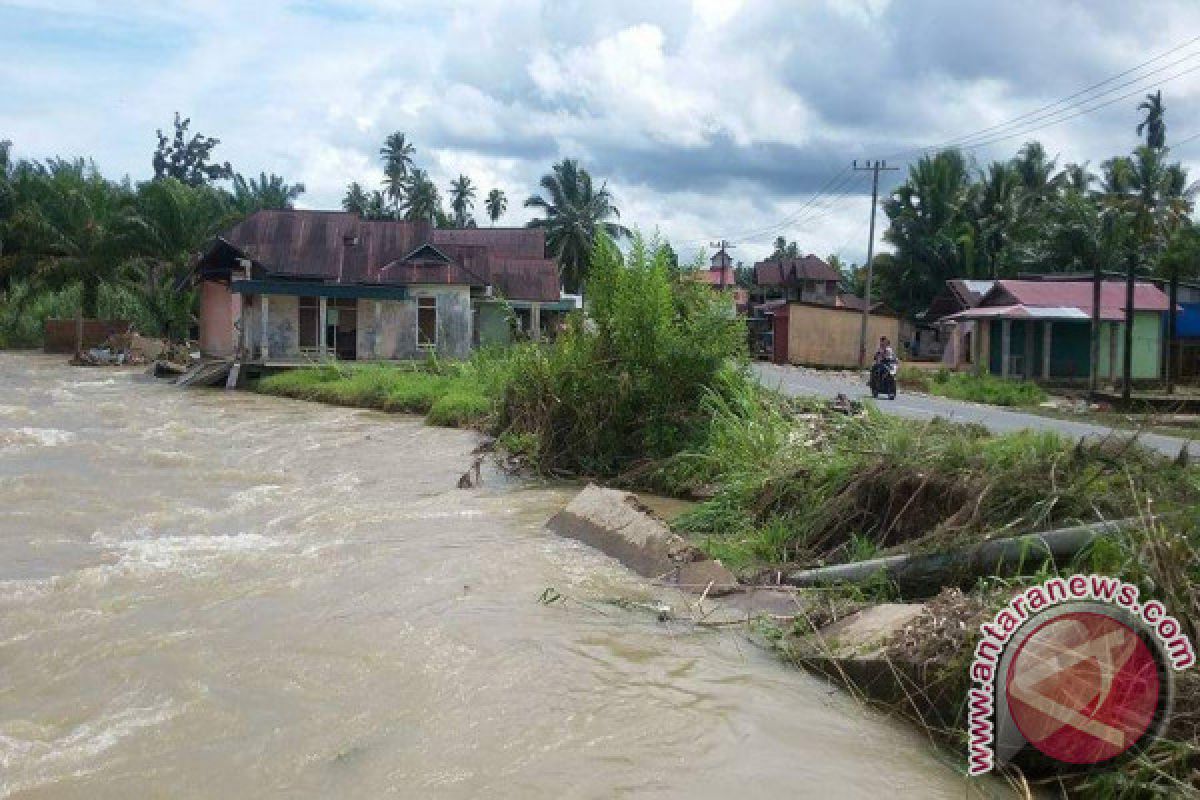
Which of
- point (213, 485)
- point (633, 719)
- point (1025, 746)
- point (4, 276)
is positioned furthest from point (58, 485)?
point (4, 276)

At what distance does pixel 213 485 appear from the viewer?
1312cm

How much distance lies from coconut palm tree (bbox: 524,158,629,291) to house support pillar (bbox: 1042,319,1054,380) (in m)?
26.1

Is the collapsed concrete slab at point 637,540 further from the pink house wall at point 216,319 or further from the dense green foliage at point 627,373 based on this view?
the pink house wall at point 216,319

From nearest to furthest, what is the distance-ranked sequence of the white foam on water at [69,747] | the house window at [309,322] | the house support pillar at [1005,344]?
the white foam on water at [69,747]
the house support pillar at [1005,344]
the house window at [309,322]

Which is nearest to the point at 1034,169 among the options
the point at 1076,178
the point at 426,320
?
the point at 1076,178

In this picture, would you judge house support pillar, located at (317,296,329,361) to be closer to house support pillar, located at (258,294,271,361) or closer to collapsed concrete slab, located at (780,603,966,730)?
house support pillar, located at (258,294,271,361)

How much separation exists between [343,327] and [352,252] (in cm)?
316

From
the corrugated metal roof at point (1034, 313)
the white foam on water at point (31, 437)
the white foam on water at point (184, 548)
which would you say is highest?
the corrugated metal roof at point (1034, 313)

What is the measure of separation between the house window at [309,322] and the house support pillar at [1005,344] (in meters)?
21.7

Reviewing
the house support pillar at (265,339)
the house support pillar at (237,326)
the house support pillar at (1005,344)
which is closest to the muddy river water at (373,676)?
the house support pillar at (265,339)

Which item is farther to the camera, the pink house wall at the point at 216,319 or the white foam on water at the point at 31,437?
the pink house wall at the point at 216,319

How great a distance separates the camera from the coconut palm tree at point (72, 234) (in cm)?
4753

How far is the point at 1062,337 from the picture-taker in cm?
3294

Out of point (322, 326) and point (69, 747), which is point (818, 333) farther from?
point (69, 747)
